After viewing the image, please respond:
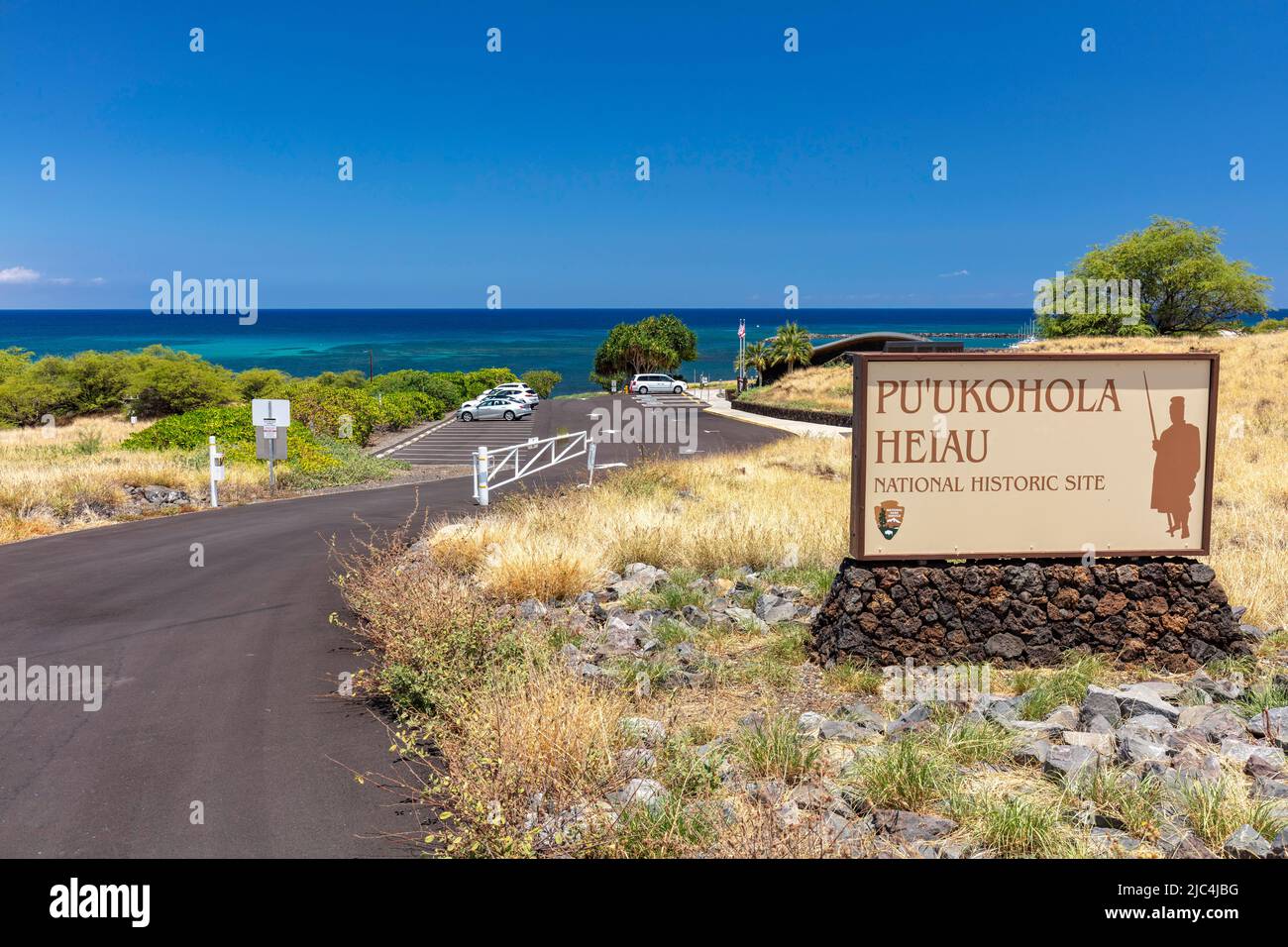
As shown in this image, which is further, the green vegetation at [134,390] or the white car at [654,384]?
the white car at [654,384]

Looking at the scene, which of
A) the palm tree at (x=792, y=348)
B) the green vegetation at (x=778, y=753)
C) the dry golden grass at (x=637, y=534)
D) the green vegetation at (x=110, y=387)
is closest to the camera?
the green vegetation at (x=778, y=753)

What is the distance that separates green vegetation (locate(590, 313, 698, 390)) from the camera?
2997 inches

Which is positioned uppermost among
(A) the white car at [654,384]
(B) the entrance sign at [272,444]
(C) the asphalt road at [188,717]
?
(A) the white car at [654,384]

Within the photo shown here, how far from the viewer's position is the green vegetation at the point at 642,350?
7612cm

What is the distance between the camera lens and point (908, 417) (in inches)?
287

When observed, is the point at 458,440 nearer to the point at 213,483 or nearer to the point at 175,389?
the point at 175,389

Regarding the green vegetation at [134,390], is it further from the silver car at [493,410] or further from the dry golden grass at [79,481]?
the dry golden grass at [79,481]

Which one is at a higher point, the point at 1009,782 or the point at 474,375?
the point at 474,375

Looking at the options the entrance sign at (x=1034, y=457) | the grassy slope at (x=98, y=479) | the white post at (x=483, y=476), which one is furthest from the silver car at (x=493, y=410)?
the entrance sign at (x=1034, y=457)


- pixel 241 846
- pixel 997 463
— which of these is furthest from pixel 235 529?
pixel 997 463

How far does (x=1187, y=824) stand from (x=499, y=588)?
21.3ft

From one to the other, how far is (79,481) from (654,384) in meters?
43.5

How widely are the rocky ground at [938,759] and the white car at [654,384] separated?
5079cm
